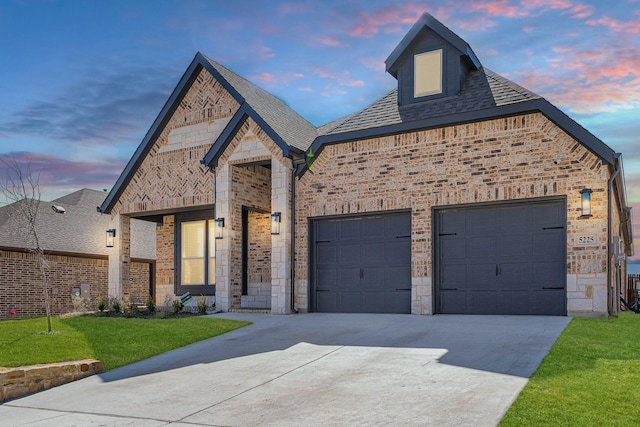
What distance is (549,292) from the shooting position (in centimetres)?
1370

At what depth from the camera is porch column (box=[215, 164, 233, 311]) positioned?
17125 mm

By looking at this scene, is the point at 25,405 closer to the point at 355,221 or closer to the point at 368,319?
the point at 368,319

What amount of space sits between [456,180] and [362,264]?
353cm

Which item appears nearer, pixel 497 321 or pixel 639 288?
pixel 497 321

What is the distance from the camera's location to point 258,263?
1920 centimetres

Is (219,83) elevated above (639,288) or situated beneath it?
elevated above

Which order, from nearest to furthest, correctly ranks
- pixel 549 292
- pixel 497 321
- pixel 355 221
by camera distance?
pixel 497 321, pixel 549 292, pixel 355 221

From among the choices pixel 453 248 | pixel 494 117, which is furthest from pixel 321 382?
pixel 494 117

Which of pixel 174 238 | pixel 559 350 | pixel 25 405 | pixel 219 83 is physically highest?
pixel 219 83

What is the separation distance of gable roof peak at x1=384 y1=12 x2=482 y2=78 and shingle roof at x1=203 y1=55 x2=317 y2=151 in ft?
11.7

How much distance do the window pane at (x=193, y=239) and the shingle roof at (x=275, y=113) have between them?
4.63 meters

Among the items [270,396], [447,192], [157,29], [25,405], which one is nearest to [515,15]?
[447,192]

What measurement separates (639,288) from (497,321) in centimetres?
956

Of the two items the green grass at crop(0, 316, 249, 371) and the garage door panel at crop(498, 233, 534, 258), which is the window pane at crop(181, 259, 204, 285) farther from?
the garage door panel at crop(498, 233, 534, 258)
